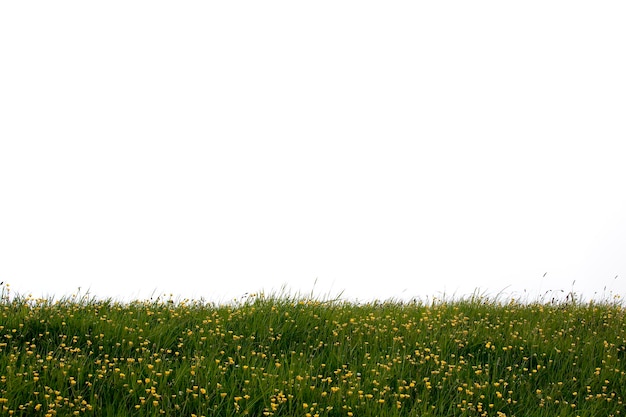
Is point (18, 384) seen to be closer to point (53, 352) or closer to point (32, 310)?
point (53, 352)

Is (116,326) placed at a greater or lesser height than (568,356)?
lesser

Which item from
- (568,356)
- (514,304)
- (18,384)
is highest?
(514,304)

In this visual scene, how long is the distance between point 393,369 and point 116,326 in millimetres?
3474

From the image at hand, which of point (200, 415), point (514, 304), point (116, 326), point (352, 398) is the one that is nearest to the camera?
point (200, 415)

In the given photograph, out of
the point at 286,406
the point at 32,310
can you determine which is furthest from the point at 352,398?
the point at 32,310

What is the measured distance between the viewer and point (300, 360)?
25.7ft

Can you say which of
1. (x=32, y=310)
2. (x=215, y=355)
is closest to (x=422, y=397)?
(x=215, y=355)

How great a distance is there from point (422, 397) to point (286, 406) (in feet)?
5.22

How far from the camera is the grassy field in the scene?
6.84 meters

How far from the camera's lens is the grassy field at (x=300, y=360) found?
269 inches

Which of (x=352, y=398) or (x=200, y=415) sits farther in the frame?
(x=352, y=398)

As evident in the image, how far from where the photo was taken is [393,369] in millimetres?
7777

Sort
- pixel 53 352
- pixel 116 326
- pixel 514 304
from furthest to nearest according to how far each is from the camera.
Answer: pixel 514 304 → pixel 116 326 → pixel 53 352

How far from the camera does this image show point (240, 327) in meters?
8.77
